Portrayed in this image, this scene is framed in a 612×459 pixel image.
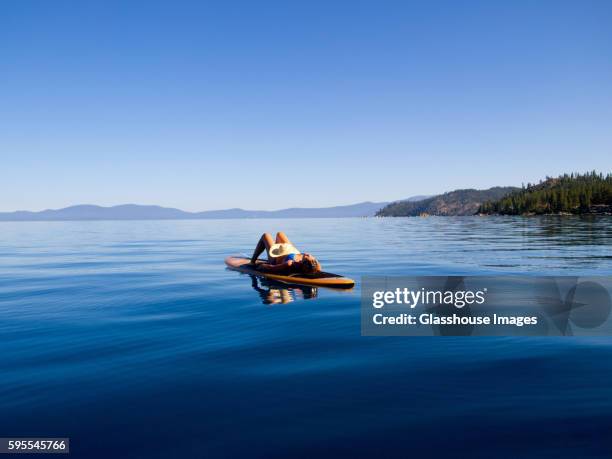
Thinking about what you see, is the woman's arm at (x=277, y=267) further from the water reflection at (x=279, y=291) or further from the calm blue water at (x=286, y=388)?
the calm blue water at (x=286, y=388)

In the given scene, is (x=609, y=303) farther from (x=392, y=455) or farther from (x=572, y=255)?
(x=572, y=255)

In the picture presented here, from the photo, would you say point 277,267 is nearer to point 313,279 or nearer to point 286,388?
point 313,279

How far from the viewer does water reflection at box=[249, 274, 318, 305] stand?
15211 millimetres

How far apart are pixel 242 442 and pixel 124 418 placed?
1.93 meters

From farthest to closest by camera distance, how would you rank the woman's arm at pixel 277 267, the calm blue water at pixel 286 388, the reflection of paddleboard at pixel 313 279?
the woman's arm at pixel 277 267 → the reflection of paddleboard at pixel 313 279 → the calm blue water at pixel 286 388

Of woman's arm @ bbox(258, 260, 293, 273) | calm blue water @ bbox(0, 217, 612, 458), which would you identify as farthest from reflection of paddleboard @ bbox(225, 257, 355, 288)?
calm blue water @ bbox(0, 217, 612, 458)

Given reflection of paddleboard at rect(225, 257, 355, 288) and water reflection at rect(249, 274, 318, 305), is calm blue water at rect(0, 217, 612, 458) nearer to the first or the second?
water reflection at rect(249, 274, 318, 305)

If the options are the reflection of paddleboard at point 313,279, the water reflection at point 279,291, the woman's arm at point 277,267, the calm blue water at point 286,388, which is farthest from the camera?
the woman's arm at point 277,267

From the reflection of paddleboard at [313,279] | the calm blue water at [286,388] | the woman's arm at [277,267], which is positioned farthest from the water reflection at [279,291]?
the calm blue water at [286,388]

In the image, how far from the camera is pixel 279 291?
17172mm

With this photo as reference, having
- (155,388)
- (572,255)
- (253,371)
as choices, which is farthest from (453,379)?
(572,255)

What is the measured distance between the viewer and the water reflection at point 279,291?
15211 millimetres

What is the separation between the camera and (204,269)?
24812 millimetres

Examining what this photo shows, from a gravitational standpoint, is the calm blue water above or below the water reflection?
above
